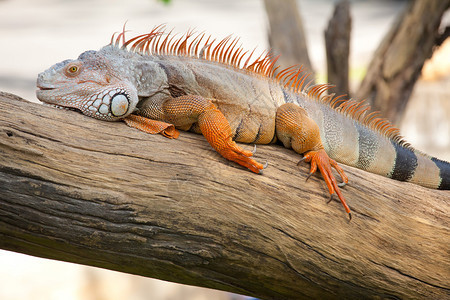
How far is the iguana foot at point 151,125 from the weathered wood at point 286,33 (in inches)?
141

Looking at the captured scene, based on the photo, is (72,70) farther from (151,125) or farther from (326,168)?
(326,168)

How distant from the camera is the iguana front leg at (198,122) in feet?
9.04

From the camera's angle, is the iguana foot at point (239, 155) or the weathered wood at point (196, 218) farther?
the iguana foot at point (239, 155)

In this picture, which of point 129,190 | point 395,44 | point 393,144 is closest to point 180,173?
point 129,190

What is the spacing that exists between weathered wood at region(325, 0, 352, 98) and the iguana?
194cm

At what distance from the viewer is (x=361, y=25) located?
1364 centimetres

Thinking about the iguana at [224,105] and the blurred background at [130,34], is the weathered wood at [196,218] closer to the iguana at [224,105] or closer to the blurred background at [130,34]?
the iguana at [224,105]

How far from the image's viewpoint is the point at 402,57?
5.41 meters

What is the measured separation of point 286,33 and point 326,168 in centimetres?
358

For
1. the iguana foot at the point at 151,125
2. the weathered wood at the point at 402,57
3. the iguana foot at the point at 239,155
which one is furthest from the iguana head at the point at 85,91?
the weathered wood at the point at 402,57

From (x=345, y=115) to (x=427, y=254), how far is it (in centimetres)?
119

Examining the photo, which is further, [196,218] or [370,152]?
[370,152]

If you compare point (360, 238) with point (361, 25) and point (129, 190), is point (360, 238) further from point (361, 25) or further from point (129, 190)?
point (361, 25)

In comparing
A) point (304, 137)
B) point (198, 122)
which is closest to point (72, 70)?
point (198, 122)
